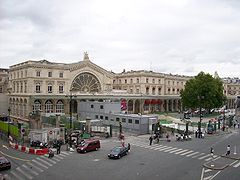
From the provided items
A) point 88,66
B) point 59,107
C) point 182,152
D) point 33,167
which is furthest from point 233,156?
point 88,66

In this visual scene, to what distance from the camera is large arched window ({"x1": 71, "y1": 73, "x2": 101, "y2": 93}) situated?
80.1 metres

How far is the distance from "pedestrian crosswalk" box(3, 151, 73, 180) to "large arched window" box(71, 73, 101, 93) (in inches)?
1823

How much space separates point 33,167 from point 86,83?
54.9 m

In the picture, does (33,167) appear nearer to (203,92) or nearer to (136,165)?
(136,165)

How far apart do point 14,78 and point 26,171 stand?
58575mm

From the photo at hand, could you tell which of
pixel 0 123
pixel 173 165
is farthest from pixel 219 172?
pixel 0 123

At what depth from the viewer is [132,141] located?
147ft

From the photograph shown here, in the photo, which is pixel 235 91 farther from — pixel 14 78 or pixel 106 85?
pixel 14 78

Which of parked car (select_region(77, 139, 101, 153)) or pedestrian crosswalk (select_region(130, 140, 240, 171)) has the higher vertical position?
parked car (select_region(77, 139, 101, 153))

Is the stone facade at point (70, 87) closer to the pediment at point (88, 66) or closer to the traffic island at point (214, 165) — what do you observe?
the pediment at point (88, 66)

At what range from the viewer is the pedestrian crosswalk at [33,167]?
84.8ft

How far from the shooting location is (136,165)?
29.6 metres

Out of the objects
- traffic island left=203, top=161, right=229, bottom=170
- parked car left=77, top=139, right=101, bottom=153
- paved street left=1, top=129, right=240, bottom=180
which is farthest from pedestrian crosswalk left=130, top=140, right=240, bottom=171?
parked car left=77, top=139, right=101, bottom=153

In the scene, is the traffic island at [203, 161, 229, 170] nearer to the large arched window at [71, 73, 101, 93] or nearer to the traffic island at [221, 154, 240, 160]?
the traffic island at [221, 154, 240, 160]
